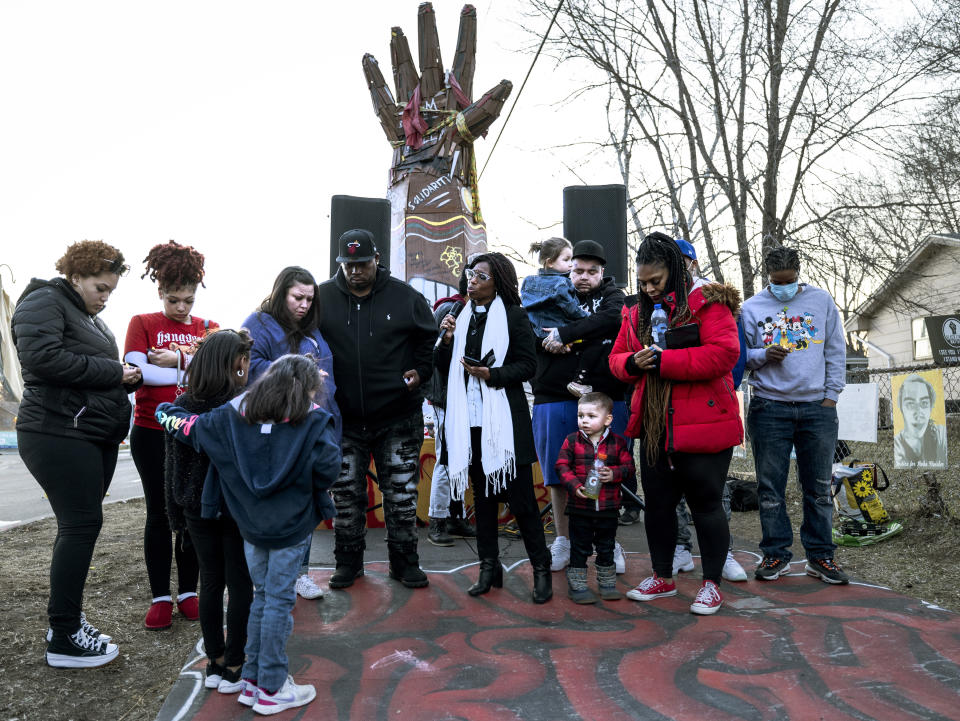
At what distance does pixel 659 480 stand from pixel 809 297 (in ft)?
4.88

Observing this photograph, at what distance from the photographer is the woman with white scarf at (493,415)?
3.86 m

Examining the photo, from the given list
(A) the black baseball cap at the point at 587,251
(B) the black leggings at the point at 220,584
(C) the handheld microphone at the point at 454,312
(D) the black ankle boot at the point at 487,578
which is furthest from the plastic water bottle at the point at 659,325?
(B) the black leggings at the point at 220,584

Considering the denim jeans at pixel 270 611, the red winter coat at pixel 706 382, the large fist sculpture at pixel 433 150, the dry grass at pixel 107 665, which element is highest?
the large fist sculpture at pixel 433 150

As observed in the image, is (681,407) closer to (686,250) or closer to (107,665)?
(686,250)

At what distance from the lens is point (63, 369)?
10.1 ft

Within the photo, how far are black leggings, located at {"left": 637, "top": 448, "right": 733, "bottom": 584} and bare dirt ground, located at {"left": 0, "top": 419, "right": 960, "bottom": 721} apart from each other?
1.19 metres

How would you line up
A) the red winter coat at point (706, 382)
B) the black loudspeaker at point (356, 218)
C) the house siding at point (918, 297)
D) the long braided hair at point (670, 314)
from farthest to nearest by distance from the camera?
1. the house siding at point (918, 297)
2. the black loudspeaker at point (356, 218)
3. the long braided hair at point (670, 314)
4. the red winter coat at point (706, 382)

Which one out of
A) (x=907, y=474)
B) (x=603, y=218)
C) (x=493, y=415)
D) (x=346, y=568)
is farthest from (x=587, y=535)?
(x=907, y=474)

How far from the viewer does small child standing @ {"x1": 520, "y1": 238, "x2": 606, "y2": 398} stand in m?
4.31

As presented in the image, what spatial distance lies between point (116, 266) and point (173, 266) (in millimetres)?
325

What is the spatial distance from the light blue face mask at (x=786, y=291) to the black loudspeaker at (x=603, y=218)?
9.27ft

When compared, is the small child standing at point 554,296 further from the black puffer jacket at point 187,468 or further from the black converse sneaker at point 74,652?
the black converse sneaker at point 74,652

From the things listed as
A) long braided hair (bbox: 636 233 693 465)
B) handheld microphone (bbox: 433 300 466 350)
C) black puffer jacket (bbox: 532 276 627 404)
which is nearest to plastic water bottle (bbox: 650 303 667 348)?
long braided hair (bbox: 636 233 693 465)

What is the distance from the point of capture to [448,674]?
2875mm
